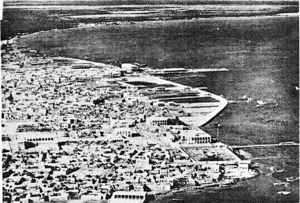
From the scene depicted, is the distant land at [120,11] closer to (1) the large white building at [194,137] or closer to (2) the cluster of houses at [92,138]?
(2) the cluster of houses at [92,138]

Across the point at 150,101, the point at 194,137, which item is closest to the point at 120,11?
the point at 150,101

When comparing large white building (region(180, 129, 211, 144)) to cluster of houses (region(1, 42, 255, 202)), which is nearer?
cluster of houses (region(1, 42, 255, 202))

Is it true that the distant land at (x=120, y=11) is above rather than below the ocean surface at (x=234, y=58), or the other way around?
above

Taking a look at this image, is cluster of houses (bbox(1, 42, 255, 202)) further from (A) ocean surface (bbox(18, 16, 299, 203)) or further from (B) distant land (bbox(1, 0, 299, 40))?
(B) distant land (bbox(1, 0, 299, 40))

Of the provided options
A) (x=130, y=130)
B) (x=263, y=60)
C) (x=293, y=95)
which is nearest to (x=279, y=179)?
(x=293, y=95)

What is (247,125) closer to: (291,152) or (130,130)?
(291,152)

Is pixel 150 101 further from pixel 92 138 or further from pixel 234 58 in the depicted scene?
pixel 234 58

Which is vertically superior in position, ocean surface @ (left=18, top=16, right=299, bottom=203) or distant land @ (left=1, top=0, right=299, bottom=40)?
distant land @ (left=1, top=0, right=299, bottom=40)

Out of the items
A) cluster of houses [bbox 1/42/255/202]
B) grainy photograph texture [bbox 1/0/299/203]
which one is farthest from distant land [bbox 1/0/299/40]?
cluster of houses [bbox 1/42/255/202]

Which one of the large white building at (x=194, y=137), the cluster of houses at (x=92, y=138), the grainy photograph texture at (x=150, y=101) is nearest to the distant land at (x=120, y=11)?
the grainy photograph texture at (x=150, y=101)
